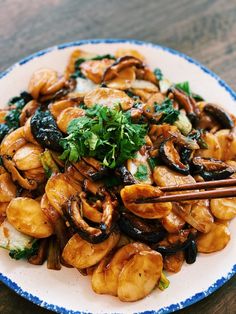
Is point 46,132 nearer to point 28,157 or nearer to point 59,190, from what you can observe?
point 28,157

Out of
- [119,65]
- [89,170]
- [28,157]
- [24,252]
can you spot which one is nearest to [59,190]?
[89,170]

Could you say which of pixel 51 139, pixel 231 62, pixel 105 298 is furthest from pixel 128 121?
pixel 231 62

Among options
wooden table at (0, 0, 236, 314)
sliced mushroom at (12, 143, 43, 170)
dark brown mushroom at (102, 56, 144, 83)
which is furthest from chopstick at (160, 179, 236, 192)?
wooden table at (0, 0, 236, 314)

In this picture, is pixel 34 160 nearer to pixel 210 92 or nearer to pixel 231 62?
pixel 210 92

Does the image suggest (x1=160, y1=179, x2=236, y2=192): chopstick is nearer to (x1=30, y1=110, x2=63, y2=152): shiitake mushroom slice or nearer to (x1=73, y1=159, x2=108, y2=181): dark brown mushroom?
(x1=73, y1=159, x2=108, y2=181): dark brown mushroom

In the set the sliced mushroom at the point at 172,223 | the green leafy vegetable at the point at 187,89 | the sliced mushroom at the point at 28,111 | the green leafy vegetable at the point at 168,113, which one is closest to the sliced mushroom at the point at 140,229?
the sliced mushroom at the point at 172,223

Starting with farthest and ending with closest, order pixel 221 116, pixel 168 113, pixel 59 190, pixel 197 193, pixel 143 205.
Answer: pixel 221 116 < pixel 168 113 < pixel 59 190 < pixel 143 205 < pixel 197 193

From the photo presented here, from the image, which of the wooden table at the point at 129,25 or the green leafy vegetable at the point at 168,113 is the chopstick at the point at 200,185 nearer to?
the green leafy vegetable at the point at 168,113
